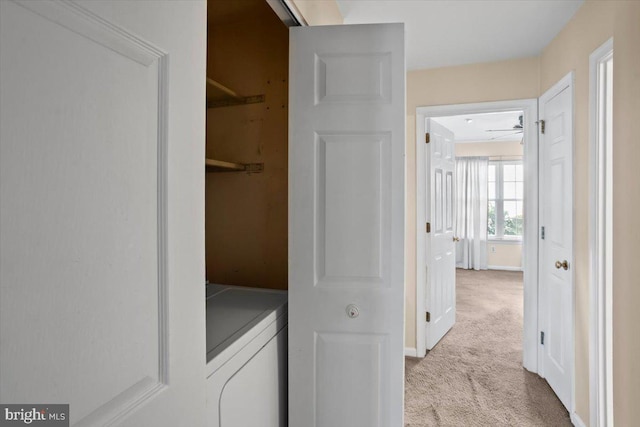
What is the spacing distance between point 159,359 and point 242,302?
881mm

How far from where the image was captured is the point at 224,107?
192 centimetres

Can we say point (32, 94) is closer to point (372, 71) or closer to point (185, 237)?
point (185, 237)

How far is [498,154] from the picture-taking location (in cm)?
678

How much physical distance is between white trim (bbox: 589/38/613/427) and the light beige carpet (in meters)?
0.43

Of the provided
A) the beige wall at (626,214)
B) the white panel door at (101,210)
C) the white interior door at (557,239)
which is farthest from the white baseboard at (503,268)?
the white panel door at (101,210)


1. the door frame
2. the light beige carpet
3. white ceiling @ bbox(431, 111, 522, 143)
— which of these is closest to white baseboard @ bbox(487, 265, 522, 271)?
white ceiling @ bbox(431, 111, 522, 143)

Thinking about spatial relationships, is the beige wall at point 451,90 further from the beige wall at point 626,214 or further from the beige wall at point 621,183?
the beige wall at point 626,214

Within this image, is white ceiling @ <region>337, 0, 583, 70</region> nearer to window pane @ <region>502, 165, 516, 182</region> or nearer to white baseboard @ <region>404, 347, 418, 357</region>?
white baseboard @ <region>404, 347, 418, 357</region>

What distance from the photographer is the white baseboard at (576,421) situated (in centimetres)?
202

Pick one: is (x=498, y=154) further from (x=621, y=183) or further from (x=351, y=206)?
(x=351, y=206)

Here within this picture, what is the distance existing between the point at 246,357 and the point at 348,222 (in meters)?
0.62

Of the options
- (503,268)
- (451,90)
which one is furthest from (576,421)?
(503,268)

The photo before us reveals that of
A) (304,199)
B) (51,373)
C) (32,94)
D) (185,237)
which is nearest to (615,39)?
(304,199)

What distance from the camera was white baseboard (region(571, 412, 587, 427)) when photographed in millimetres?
2018
